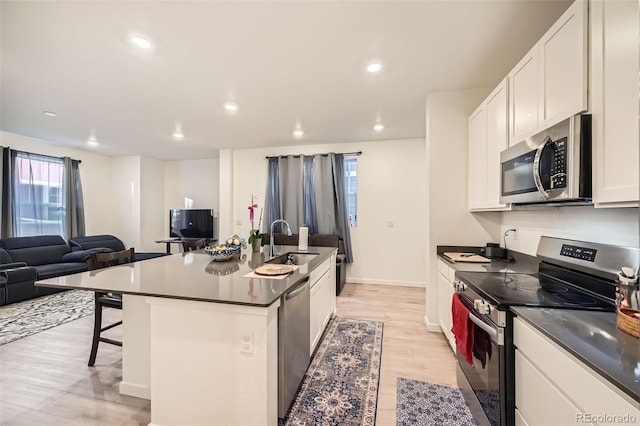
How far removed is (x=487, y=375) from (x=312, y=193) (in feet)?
14.1

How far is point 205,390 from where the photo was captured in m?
1.52

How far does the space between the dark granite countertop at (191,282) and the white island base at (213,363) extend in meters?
0.08

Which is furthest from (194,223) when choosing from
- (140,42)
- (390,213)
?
(140,42)

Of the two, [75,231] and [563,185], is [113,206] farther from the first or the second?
[563,185]

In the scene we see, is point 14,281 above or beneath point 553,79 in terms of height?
beneath

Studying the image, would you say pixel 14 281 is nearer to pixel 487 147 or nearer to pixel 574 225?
pixel 487 147

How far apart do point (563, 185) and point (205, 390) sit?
2228 mm

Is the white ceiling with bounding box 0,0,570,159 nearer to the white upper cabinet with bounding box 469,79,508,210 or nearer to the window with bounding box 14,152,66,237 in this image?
the white upper cabinet with bounding box 469,79,508,210

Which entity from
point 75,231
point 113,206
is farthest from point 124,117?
point 113,206

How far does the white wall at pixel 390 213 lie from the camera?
4.96 meters

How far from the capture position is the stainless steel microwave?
1.24m

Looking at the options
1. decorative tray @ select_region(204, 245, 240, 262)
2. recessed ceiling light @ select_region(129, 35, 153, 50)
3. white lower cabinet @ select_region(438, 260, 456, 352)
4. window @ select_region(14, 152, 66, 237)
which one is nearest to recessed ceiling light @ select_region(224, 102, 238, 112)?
recessed ceiling light @ select_region(129, 35, 153, 50)

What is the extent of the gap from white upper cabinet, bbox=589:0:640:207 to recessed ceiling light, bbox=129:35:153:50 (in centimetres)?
284

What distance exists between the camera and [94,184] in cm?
625
